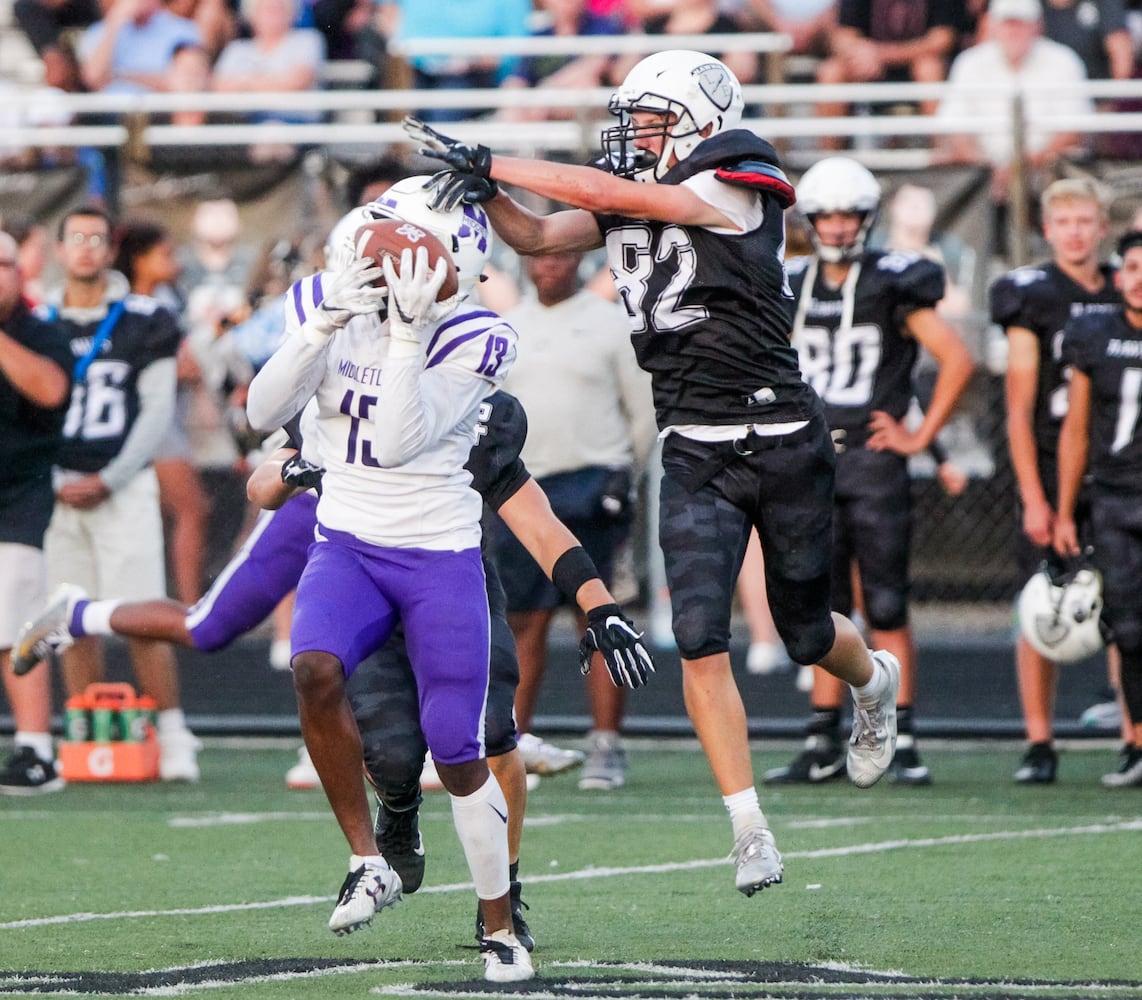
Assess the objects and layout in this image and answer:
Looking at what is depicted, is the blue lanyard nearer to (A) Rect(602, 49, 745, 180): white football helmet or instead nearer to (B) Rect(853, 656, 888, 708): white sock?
(A) Rect(602, 49, 745, 180): white football helmet

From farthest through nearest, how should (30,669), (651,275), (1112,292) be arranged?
1. (1112,292)
2. (30,669)
3. (651,275)

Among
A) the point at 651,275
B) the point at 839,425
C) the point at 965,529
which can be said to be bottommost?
the point at 965,529

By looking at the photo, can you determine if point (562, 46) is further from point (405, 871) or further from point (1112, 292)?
point (405, 871)

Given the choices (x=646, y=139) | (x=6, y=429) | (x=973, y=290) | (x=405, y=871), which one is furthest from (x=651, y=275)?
(x=973, y=290)

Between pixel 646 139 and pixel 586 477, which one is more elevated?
pixel 646 139

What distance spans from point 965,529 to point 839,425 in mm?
3815

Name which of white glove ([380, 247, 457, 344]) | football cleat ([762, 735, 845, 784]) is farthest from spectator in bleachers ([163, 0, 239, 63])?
white glove ([380, 247, 457, 344])

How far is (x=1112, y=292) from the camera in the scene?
802 cm

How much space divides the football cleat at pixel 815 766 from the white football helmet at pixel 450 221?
11.6 ft

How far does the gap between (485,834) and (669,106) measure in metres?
1.93

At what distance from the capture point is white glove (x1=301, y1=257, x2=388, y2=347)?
14.6ft

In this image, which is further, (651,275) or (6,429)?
(6,429)

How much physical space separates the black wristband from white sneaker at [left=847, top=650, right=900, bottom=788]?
1.25 meters

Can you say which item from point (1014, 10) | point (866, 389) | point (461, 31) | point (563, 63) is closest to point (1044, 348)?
point (866, 389)
